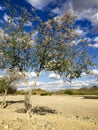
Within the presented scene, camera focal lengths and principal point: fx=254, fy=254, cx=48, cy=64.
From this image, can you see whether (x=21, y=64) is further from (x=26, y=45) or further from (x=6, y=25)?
(x=6, y=25)

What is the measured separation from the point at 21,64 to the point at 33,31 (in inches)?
120

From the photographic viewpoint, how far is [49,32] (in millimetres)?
21719

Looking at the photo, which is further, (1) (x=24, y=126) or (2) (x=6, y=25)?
(2) (x=6, y=25)

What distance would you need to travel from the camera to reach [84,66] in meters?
21.5

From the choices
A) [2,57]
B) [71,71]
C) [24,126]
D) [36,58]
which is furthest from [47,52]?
[24,126]

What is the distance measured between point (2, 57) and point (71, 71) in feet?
20.1

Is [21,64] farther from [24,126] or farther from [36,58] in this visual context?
[24,126]

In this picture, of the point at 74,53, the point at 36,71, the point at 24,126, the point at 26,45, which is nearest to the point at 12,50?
the point at 26,45

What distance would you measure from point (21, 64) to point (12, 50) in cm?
158

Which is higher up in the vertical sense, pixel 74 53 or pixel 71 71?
pixel 74 53

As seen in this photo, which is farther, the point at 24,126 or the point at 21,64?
the point at 21,64

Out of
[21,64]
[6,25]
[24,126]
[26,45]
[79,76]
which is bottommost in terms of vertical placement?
[24,126]

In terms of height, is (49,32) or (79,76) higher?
(49,32)

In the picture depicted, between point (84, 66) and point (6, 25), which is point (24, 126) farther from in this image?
point (6, 25)
